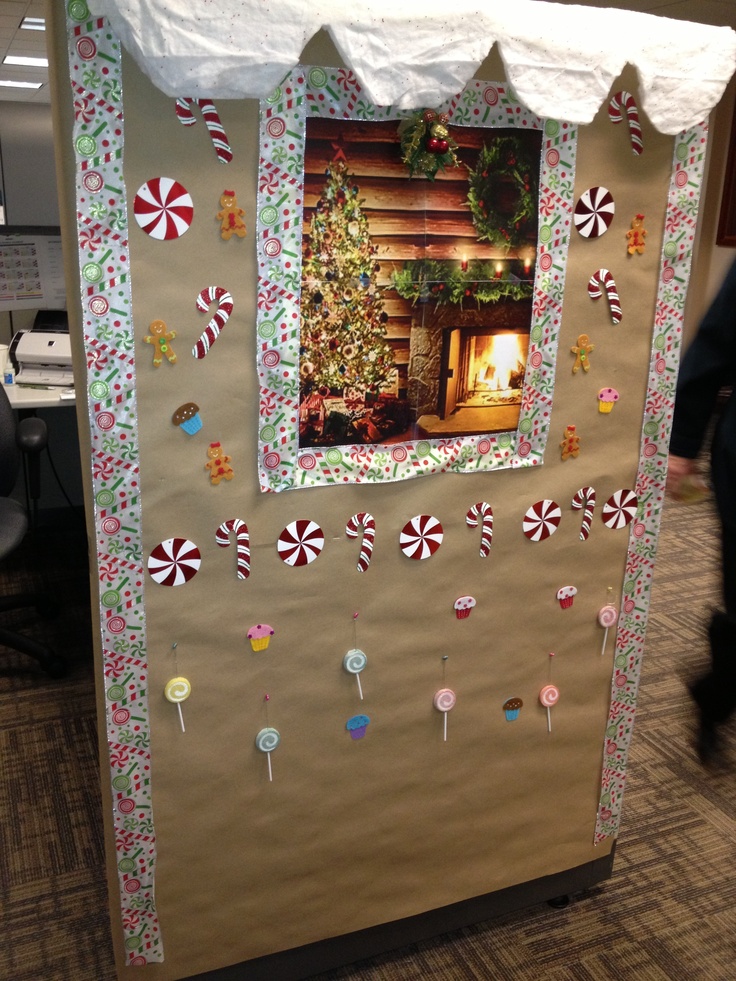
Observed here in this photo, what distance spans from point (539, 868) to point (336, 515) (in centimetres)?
100

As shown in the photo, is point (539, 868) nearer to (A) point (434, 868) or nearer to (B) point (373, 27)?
(A) point (434, 868)

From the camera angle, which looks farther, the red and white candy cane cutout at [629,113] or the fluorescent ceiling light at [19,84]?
the fluorescent ceiling light at [19,84]

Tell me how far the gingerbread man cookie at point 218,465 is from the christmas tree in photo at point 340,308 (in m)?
0.15

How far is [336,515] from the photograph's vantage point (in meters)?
1.53

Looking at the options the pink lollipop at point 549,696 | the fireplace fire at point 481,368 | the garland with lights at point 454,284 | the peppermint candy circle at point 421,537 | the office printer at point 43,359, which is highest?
the garland with lights at point 454,284

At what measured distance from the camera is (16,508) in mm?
2746

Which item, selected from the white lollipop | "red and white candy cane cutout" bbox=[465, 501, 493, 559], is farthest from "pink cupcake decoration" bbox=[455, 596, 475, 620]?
the white lollipop

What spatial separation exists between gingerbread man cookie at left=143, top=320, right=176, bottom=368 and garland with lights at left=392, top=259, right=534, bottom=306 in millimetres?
379

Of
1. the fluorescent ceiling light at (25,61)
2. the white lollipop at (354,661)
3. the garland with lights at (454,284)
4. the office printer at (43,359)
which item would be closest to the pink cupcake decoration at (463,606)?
the white lollipop at (354,661)

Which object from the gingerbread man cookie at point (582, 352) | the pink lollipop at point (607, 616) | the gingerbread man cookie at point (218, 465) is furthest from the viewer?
the pink lollipop at point (607, 616)

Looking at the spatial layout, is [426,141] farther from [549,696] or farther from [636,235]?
[549,696]

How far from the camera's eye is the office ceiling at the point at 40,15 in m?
5.14

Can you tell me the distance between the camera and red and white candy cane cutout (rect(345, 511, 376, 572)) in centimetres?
154

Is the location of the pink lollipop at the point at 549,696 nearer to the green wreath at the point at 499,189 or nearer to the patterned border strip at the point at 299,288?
the patterned border strip at the point at 299,288
